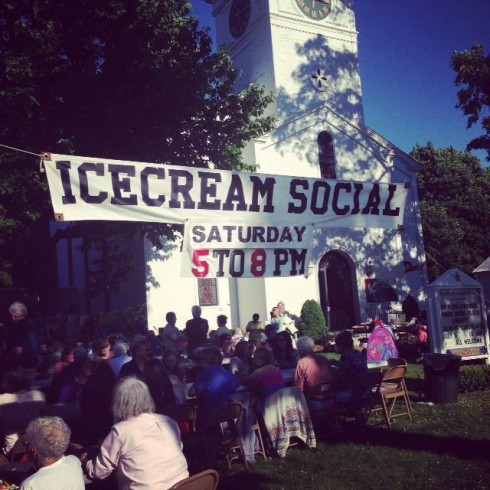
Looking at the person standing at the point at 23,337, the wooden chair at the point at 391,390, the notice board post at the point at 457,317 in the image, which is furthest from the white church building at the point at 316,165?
the wooden chair at the point at 391,390

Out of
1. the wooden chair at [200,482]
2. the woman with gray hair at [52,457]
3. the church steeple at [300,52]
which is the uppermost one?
the church steeple at [300,52]

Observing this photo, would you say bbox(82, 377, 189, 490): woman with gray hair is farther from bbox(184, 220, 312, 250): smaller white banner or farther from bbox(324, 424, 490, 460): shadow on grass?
bbox(324, 424, 490, 460): shadow on grass

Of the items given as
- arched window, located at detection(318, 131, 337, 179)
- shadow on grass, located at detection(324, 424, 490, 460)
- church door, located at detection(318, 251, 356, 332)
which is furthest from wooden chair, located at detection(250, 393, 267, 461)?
arched window, located at detection(318, 131, 337, 179)

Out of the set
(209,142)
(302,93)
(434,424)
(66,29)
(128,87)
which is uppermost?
(302,93)

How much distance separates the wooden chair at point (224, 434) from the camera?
536 cm

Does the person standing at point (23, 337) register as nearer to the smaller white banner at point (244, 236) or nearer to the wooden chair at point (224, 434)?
the wooden chair at point (224, 434)

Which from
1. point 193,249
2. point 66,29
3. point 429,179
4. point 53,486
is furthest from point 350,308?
point 429,179

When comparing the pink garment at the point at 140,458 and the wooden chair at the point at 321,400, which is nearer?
the pink garment at the point at 140,458

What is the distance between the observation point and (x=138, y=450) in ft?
11.4

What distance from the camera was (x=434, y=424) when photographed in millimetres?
7188

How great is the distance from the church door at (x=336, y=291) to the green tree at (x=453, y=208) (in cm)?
1682

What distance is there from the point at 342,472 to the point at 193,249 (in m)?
3.21

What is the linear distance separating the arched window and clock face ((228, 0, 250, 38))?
7.70 metres

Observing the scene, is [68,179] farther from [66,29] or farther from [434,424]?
[66,29]
